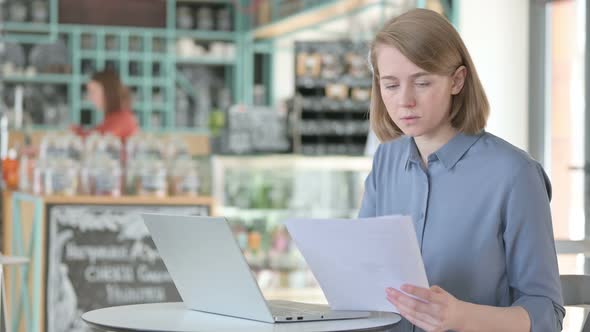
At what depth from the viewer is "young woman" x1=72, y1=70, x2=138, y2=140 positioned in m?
6.77

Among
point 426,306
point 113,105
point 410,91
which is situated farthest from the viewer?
point 113,105

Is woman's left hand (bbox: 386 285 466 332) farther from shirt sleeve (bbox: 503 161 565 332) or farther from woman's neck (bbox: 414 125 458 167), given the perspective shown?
woman's neck (bbox: 414 125 458 167)

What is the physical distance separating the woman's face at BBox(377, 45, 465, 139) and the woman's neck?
10cm

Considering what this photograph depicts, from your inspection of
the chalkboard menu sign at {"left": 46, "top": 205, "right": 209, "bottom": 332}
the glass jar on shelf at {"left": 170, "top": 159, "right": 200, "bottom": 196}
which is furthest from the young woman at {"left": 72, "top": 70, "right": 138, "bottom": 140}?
the chalkboard menu sign at {"left": 46, "top": 205, "right": 209, "bottom": 332}

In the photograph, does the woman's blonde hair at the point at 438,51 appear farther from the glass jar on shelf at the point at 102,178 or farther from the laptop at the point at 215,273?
the glass jar on shelf at the point at 102,178

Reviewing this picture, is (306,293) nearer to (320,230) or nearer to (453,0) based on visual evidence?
(453,0)

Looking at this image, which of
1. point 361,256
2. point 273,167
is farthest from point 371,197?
point 273,167

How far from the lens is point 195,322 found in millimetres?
1840

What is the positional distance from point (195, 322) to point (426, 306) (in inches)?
16.3

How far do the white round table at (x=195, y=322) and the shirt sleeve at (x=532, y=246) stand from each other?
0.27 metres

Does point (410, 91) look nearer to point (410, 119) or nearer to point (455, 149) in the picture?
point (410, 119)

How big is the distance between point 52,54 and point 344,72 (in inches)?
120

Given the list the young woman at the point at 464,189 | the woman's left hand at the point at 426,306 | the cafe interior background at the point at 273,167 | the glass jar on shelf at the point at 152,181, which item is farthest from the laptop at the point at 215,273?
the glass jar on shelf at the point at 152,181

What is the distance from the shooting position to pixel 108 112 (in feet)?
22.8
